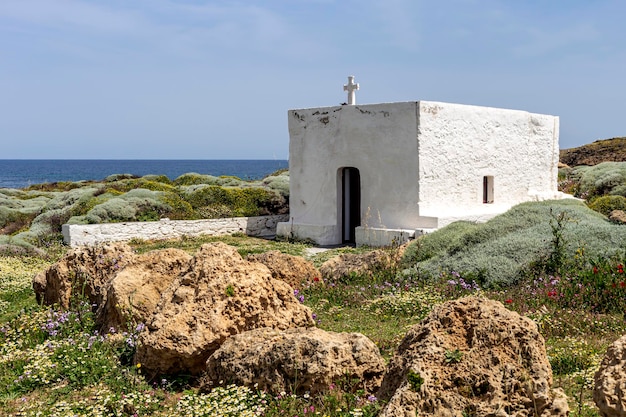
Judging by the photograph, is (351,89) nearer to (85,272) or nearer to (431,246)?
(431,246)

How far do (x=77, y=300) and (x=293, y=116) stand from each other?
12984 mm

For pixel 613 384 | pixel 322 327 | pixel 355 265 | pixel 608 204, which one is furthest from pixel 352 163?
pixel 613 384

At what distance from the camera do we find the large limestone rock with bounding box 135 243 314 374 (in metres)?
6.39

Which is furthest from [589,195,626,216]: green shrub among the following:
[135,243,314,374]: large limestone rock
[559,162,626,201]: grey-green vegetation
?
[135,243,314,374]: large limestone rock

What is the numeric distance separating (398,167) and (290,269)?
8.61 meters

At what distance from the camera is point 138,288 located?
8008mm

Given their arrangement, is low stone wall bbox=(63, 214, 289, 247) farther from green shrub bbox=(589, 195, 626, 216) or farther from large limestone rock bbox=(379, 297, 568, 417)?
large limestone rock bbox=(379, 297, 568, 417)

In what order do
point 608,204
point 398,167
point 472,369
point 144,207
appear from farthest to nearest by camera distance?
1. point 144,207
2. point 608,204
3. point 398,167
4. point 472,369

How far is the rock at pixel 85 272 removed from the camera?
30.8ft

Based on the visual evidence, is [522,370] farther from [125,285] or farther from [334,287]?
[334,287]

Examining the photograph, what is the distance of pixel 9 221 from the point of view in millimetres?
26188

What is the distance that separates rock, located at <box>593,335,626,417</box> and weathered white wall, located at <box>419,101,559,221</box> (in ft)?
46.1

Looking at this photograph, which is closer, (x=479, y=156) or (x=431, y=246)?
(x=431, y=246)

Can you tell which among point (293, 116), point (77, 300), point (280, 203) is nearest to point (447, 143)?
point (293, 116)
